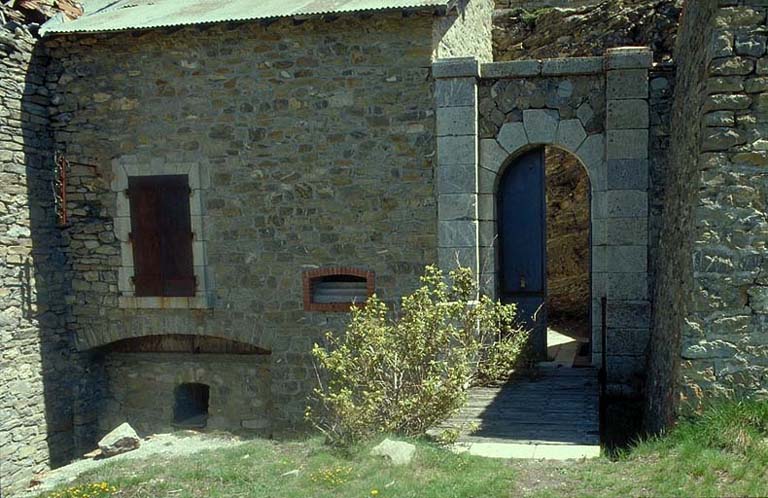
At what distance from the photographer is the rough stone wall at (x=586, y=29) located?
456 inches

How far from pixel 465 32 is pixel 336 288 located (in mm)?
3995

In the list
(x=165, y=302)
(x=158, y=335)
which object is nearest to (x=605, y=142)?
(x=165, y=302)

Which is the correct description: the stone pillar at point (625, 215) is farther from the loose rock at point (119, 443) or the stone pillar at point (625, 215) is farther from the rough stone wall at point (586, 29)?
the loose rock at point (119, 443)

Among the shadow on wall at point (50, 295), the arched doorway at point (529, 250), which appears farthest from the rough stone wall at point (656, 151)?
the shadow on wall at point (50, 295)

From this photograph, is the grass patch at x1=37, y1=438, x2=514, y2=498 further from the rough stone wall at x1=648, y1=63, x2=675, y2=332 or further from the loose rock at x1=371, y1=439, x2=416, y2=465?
the rough stone wall at x1=648, y1=63, x2=675, y2=332

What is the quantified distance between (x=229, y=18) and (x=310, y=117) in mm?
1508

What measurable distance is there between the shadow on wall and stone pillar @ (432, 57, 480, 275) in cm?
495

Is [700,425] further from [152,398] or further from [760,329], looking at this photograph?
[152,398]

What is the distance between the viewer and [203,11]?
898 cm

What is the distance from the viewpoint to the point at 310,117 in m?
8.59

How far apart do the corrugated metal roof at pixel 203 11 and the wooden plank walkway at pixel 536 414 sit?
4398 mm

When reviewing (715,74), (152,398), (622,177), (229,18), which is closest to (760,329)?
(715,74)

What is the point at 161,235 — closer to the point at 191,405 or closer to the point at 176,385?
the point at 176,385

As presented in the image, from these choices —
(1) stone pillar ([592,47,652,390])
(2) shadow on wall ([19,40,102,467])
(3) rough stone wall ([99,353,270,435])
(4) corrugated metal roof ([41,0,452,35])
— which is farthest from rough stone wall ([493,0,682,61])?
(2) shadow on wall ([19,40,102,467])
